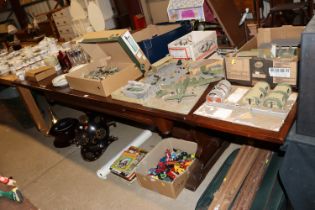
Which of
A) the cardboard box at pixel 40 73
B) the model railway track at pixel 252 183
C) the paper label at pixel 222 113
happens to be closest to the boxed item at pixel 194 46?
the paper label at pixel 222 113

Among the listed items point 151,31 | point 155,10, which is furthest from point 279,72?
point 155,10

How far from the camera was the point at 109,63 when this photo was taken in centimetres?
207

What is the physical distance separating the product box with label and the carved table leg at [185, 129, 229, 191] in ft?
1.86

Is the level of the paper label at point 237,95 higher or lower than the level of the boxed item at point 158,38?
lower

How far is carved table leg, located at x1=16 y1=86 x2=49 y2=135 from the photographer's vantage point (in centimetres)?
274

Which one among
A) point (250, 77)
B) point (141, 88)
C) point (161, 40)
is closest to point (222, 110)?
point (250, 77)

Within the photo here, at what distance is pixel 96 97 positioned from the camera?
5.44 ft

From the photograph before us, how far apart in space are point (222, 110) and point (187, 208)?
0.81 m

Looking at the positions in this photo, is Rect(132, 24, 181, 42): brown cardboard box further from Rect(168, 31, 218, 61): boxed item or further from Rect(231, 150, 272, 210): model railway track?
Rect(231, 150, 272, 210): model railway track

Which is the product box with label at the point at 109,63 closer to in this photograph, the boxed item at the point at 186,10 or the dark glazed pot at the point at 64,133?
the boxed item at the point at 186,10

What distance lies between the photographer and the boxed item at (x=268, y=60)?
1.14 meters

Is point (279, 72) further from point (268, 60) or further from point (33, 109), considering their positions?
point (33, 109)

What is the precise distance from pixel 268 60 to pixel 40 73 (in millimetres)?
1888

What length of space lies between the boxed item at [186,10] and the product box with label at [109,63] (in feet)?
1.53
